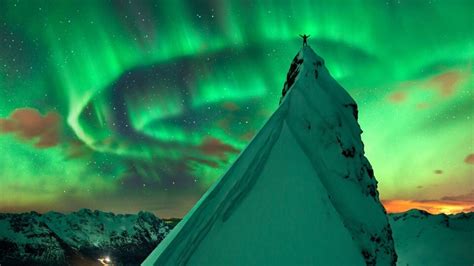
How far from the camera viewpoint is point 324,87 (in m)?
21.3

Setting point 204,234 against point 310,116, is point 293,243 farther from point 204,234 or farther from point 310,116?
point 310,116

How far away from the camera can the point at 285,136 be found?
706 inches

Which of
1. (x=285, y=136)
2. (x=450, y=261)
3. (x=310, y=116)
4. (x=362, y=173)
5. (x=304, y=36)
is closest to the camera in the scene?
(x=285, y=136)

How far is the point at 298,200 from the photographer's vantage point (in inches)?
601

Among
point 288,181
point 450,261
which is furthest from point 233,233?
point 450,261

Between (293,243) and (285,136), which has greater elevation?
(285,136)

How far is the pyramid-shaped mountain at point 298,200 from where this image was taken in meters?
13.9

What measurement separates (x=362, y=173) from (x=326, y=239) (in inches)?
283

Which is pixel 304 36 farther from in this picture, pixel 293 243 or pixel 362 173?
pixel 293 243

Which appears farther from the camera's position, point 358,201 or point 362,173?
point 362,173

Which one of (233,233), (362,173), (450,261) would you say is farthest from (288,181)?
(450,261)

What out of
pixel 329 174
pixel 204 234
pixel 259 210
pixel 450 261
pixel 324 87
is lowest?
pixel 204 234

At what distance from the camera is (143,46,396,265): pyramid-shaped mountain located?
13883 mm

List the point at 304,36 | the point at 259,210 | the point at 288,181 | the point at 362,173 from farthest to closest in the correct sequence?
the point at 304,36, the point at 362,173, the point at 288,181, the point at 259,210
